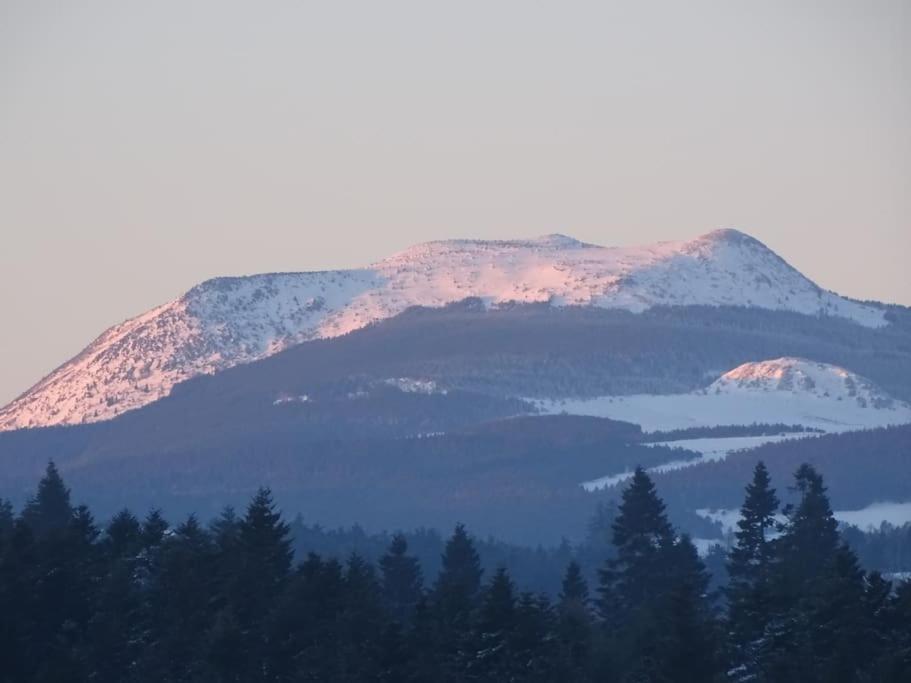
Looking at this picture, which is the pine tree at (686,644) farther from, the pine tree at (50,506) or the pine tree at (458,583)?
the pine tree at (50,506)

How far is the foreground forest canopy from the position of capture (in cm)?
8850

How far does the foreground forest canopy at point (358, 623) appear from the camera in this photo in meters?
88.5

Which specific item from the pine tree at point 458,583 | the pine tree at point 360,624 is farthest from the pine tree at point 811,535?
the pine tree at point 360,624

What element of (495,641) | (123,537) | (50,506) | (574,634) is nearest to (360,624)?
(495,641)

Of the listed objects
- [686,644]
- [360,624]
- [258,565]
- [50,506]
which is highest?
[50,506]

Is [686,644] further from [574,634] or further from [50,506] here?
[50,506]

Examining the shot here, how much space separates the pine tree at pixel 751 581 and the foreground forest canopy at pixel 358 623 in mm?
97

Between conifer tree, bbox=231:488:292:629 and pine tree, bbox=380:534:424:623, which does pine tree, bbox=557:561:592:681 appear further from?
conifer tree, bbox=231:488:292:629

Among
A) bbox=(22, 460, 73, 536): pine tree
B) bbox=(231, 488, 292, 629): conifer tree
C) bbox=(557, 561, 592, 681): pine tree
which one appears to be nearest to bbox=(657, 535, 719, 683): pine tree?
bbox=(557, 561, 592, 681): pine tree

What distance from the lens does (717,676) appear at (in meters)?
85.8

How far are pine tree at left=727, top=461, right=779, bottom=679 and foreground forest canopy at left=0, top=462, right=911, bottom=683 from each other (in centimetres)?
10

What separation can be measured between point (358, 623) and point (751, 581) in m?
24.7

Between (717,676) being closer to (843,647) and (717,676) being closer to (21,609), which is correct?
(843,647)

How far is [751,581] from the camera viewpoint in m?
116
